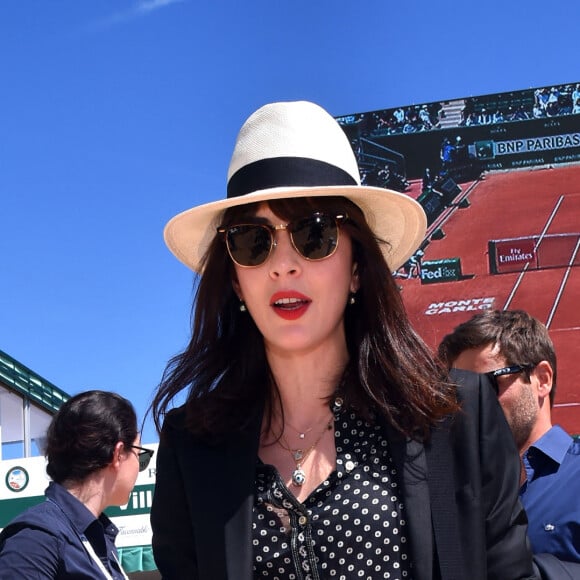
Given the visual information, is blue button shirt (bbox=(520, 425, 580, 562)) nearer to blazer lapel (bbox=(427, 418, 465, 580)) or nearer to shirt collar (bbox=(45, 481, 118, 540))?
blazer lapel (bbox=(427, 418, 465, 580))

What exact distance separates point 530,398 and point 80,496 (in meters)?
1.61

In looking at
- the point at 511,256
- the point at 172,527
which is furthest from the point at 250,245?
the point at 511,256

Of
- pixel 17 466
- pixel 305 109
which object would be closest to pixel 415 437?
pixel 305 109

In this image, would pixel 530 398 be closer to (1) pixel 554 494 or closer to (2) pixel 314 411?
(1) pixel 554 494

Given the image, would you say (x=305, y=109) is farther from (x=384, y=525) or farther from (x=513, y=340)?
(x=513, y=340)

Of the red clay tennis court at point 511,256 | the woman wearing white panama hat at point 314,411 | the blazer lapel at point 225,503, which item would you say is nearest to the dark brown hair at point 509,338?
the woman wearing white panama hat at point 314,411

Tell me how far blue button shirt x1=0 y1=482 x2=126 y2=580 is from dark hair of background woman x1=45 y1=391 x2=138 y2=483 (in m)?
0.17

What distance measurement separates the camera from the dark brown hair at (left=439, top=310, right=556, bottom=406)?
3.35m

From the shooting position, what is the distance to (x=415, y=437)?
190cm

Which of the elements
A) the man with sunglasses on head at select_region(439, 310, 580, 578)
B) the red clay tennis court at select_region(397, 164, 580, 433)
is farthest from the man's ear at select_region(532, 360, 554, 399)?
the red clay tennis court at select_region(397, 164, 580, 433)

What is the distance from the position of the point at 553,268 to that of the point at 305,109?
19152 mm

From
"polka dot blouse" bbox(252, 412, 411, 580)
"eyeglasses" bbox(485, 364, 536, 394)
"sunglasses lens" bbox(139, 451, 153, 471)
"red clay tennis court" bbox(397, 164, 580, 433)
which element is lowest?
"polka dot blouse" bbox(252, 412, 411, 580)

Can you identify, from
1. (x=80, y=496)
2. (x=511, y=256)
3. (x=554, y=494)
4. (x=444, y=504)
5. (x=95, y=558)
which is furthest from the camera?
(x=511, y=256)

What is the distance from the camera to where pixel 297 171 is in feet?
6.63
